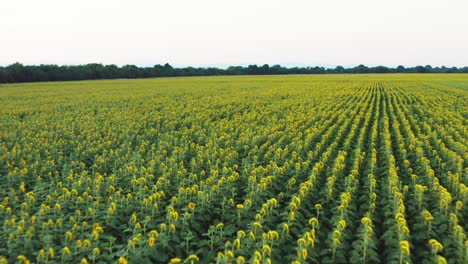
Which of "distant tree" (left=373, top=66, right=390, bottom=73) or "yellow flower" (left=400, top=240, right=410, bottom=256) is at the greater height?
"yellow flower" (left=400, top=240, right=410, bottom=256)

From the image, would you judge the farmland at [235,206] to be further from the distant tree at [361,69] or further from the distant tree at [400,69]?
the distant tree at [400,69]

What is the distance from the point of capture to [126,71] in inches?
3327

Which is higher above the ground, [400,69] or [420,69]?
[400,69]

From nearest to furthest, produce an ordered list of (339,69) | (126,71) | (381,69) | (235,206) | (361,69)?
(235,206), (126,71), (381,69), (361,69), (339,69)

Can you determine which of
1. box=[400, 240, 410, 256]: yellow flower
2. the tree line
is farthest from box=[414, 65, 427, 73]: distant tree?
box=[400, 240, 410, 256]: yellow flower

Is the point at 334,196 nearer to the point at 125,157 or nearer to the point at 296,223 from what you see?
the point at 296,223

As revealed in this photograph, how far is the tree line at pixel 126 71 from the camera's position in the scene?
6444cm

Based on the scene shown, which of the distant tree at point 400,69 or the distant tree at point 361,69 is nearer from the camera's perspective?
the distant tree at point 361,69

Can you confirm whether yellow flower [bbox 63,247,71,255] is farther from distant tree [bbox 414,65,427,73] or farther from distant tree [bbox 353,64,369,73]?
distant tree [bbox 414,65,427,73]

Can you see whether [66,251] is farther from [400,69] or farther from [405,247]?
[400,69]

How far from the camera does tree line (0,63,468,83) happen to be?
64438 mm

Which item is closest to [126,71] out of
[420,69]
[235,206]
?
[235,206]

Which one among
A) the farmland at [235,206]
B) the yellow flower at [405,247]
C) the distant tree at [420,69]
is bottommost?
the distant tree at [420,69]

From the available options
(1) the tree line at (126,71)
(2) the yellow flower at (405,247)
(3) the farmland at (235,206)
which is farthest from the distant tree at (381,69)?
(2) the yellow flower at (405,247)
